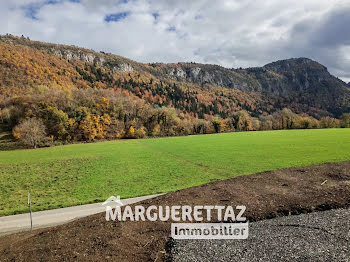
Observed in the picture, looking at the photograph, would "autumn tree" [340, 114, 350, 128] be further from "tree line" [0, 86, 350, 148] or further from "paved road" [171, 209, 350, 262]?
"paved road" [171, 209, 350, 262]

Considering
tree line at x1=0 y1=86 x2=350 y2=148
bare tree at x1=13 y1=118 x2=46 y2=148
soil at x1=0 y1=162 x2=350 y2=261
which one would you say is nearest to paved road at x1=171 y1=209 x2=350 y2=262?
soil at x1=0 y1=162 x2=350 y2=261

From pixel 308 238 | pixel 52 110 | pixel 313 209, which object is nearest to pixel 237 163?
pixel 313 209

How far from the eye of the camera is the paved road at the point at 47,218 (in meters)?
Result: 16.3

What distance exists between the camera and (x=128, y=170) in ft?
115

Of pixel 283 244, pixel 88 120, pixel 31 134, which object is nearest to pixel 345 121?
pixel 88 120

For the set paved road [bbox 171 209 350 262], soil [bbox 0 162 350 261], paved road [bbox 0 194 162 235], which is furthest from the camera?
paved road [bbox 0 194 162 235]

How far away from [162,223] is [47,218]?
1356 cm

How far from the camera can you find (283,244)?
784 centimetres

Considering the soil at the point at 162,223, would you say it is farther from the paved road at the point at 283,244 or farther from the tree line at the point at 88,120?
the tree line at the point at 88,120

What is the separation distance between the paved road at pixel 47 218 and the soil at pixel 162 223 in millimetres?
4109

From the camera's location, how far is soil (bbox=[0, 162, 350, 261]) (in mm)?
8188

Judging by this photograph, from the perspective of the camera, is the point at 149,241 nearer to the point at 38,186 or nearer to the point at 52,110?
the point at 38,186

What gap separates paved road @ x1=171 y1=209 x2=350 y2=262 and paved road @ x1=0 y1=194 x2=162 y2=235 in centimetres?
1333

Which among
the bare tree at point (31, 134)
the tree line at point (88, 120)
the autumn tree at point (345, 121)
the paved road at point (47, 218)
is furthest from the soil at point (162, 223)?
the autumn tree at point (345, 121)
